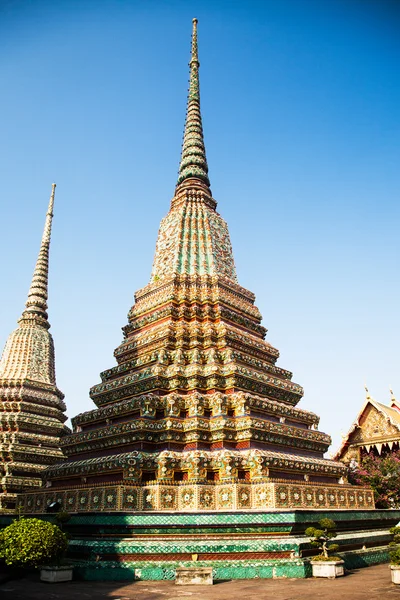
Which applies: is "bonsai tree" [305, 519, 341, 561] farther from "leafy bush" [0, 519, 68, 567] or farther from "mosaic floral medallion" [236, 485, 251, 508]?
"leafy bush" [0, 519, 68, 567]

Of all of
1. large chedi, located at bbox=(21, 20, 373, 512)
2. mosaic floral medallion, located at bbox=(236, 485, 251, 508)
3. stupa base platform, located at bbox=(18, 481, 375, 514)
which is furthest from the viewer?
large chedi, located at bbox=(21, 20, 373, 512)

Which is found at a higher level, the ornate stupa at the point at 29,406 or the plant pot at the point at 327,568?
the ornate stupa at the point at 29,406

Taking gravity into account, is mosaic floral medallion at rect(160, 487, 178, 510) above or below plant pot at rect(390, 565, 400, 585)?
above

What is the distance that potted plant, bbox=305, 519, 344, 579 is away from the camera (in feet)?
33.0

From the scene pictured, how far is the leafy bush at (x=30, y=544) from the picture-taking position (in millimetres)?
9133

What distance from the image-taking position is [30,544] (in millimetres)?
9148

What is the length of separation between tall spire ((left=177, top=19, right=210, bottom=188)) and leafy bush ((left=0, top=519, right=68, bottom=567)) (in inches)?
730

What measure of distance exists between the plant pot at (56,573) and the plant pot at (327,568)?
497 cm

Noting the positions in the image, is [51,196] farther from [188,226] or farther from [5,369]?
[188,226]

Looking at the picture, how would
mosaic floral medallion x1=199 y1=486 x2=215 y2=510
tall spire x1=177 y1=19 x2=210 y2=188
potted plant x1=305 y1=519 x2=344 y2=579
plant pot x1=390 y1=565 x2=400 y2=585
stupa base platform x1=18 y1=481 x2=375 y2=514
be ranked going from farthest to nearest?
tall spire x1=177 y1=19 x2=210 y2=188 → mosaic floral medallion x1=199 y1=486 x2=215 y2=510 → stupa base platform x1=18 y1=481 x2=375 y2=514 → potted plant x1=305 y1=519 x2=344 y2=579 → plant pot x1=390 y1=565 x2=400 y2=585

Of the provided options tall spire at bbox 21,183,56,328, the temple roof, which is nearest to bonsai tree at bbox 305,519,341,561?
the temple roof

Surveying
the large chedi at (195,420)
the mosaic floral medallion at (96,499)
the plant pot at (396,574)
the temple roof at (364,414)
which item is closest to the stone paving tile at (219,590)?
the plant pot at (396,574)

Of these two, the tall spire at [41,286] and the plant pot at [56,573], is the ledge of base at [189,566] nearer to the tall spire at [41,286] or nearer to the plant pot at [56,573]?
the plant pot at [56,573]

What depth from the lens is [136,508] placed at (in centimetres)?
1201
